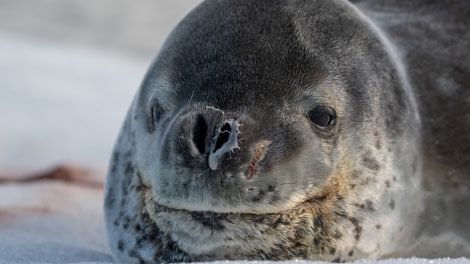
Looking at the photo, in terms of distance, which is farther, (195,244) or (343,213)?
(343,213)

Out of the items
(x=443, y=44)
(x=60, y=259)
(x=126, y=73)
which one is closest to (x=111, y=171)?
(x=60, y=259)

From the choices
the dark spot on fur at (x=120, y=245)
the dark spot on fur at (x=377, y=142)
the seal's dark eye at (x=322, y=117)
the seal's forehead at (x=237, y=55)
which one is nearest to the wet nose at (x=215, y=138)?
the seal's forehead at (x=237, y=55)

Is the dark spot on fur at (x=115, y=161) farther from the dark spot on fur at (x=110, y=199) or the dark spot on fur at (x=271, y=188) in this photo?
the dark spot on fur at (x=271, y=188)

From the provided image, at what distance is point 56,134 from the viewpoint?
4.91 m

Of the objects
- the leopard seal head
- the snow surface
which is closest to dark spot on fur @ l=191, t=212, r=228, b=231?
the leopard seal head

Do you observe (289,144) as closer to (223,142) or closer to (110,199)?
(223,142)

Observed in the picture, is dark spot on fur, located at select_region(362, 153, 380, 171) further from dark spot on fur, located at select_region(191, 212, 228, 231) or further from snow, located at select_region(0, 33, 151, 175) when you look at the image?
snow, located at select_region(0, 33, 151, 175)

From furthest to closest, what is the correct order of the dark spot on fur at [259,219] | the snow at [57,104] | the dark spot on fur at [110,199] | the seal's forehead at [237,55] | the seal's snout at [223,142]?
the snow at [57,104] → the dark spot on fur at [110,199] → the seal's forehead at [237,55] → the dark spot on fur at [259,219] → the seal's snout at [223,142]

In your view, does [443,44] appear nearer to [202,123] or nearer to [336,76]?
[336,76]

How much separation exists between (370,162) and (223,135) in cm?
52

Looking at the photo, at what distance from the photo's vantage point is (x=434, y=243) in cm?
244

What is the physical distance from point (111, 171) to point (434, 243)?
995mm

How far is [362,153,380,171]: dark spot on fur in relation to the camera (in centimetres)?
217

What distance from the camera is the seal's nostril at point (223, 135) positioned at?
181 cm
